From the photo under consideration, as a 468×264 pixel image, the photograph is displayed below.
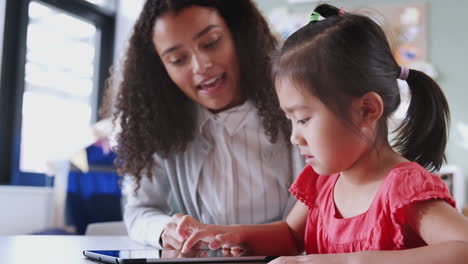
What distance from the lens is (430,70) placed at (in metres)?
3.79

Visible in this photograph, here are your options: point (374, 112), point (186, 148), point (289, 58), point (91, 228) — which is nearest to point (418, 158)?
point (374, 112)

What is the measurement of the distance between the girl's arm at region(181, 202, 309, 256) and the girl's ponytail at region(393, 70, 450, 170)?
235 millimetres

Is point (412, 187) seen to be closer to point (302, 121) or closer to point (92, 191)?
point (302, 121)

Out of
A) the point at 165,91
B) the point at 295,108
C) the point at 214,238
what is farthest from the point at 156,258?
the point at 165,91

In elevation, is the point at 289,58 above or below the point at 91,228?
above

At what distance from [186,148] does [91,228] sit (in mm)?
514

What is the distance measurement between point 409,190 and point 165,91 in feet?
2.75

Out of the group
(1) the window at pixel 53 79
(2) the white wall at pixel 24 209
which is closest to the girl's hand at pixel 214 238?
(2) the white wall at pixel 24 209

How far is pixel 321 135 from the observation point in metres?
0.79

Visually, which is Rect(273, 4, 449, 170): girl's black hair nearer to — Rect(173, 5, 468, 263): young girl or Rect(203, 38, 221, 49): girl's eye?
Rect(173, 5, 468, 263): young girl

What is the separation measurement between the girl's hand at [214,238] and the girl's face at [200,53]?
41cm

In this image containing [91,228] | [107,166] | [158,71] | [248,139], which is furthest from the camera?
[107,166]

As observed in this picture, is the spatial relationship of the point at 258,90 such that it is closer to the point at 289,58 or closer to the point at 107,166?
the point at 289,58

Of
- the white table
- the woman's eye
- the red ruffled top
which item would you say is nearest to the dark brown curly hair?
the woman's eye
